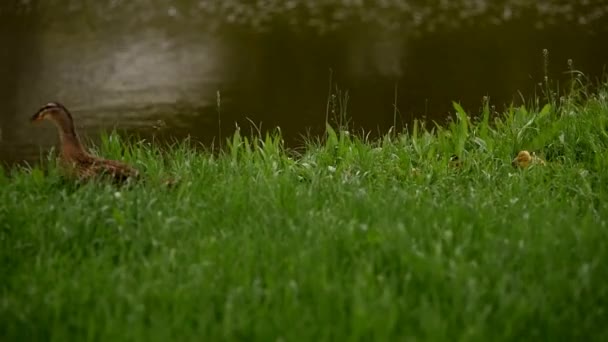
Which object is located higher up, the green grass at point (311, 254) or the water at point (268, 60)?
the green grass at point (311, 254)

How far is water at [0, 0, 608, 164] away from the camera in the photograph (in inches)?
377

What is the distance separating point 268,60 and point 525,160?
22.8 feet

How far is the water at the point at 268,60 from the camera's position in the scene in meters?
9.57

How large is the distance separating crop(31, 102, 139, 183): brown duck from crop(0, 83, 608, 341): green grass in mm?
114

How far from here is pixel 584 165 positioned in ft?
18.4

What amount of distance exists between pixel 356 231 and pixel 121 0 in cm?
1557

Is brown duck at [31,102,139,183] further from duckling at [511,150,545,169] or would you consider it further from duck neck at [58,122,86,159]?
duckling at [511,150,545,169]

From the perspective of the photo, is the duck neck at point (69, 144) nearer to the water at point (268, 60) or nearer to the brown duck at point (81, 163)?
the brown duck at point (81, 163)

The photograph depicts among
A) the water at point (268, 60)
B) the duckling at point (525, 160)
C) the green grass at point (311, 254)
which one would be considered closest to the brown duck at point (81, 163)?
the green grass at point (311, 254)

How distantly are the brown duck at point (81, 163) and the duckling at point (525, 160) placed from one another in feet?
7.96

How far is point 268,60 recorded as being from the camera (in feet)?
40.0

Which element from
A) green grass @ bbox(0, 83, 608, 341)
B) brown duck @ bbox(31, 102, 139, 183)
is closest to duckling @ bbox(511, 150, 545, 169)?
green grass @ bbox(0, 83, 608, 341)

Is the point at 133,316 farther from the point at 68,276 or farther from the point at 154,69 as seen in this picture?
the point at 154,69

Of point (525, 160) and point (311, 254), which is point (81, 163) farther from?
point (525, 160)
